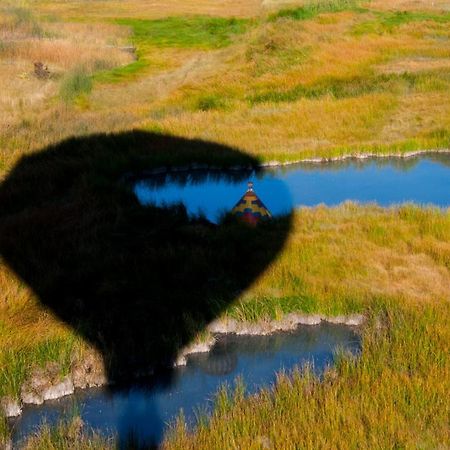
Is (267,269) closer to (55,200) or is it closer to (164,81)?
(55,200)

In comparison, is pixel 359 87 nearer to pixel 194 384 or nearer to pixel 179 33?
pixel 194 384

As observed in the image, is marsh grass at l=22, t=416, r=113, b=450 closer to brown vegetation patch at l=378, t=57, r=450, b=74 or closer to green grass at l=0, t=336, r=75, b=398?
green grass at l=0, t=336, r=75, b=398

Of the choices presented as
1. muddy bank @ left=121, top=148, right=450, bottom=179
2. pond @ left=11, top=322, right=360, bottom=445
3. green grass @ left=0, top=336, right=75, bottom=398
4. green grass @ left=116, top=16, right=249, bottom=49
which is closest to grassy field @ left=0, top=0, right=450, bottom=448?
green grass @ left=0, top=336, right=75, bottom=398

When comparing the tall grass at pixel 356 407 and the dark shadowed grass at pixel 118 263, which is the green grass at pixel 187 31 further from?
the tall grass at pixel 356 407

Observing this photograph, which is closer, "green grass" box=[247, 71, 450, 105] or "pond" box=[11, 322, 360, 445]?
"pond" box=[11, 322, 360, 445]

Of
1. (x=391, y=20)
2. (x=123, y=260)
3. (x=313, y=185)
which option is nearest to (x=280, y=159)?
(x=313, y=185)

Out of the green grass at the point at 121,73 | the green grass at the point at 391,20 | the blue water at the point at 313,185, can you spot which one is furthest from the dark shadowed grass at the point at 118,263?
the green grass at the point at 391,20
